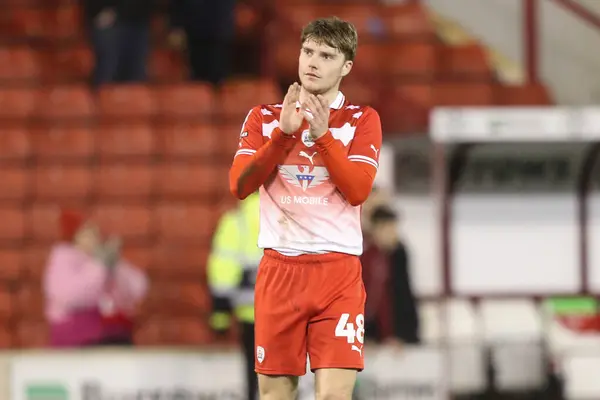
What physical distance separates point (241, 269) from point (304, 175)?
8.86 feet

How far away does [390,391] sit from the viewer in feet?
26.2

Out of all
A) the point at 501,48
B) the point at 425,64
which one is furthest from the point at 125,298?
the point at 501,48

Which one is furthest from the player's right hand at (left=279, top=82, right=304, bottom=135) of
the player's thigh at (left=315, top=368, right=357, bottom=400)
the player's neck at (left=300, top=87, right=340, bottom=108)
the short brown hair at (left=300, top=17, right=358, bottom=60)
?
the player's thigh at (left=315, top=368, right=357, bottom=400)

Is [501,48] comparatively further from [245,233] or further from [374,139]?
[374,139]

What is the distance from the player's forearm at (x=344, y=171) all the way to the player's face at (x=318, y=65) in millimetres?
220

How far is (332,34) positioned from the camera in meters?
4.41

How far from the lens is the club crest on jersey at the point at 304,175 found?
447 cm

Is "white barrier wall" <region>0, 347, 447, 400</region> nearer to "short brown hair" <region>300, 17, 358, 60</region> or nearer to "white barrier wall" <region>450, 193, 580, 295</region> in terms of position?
"white barrier wall" <region>450, 193, 580, 295</region>

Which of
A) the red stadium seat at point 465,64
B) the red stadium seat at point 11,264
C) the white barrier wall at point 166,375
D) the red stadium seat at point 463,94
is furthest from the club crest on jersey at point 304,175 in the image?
the red stadium seat at point 465,64

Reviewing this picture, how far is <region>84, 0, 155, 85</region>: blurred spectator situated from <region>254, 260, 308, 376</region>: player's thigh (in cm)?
628

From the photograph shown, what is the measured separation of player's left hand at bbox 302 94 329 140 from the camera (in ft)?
13.9

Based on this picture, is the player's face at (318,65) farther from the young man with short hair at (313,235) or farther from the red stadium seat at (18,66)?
the red stadium seat at (18,66)

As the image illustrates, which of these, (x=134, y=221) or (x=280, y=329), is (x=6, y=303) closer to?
(x=134, y=221)

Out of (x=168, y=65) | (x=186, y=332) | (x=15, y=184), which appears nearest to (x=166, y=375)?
(x=186, y=332)
